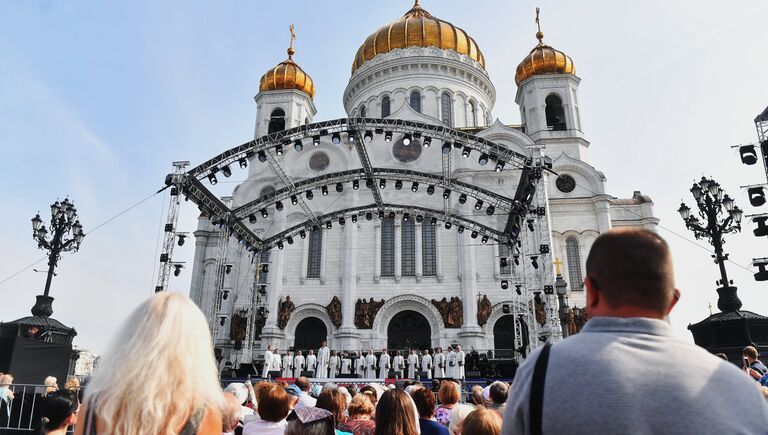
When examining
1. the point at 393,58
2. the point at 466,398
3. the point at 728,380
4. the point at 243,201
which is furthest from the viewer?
the point at 393,58

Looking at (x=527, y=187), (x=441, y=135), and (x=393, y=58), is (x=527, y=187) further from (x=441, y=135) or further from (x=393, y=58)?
(x=393, y=58)

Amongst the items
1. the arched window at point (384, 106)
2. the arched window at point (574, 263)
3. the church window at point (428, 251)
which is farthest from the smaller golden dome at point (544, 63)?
the church window at point (428, 251)

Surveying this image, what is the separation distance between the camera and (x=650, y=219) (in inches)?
1232

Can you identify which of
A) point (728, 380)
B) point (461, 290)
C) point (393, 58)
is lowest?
point (728, 380)

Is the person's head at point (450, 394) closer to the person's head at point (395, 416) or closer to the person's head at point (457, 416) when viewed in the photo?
the person's head at point (457, 416)

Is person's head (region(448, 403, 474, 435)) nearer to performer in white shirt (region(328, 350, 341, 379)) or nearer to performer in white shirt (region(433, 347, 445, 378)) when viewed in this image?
performer in white shirt (region(433, 347, 445, 378))

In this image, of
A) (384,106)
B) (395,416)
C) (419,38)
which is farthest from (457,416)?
(419,38)

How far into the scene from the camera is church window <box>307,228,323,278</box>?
30531 millimetres

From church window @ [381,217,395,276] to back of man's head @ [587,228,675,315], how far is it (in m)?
28.1

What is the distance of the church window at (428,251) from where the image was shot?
2962 centimetres

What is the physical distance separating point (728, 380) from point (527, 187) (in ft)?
63.3

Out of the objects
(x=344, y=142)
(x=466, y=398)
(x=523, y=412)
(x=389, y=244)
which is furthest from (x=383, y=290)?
(x=523, y=412)

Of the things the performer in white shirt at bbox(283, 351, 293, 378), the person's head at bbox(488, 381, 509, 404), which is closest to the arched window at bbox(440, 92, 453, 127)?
the performer in white shirt at bbox(283, 351, 293, 378)

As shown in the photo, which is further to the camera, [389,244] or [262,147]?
[389,244]
